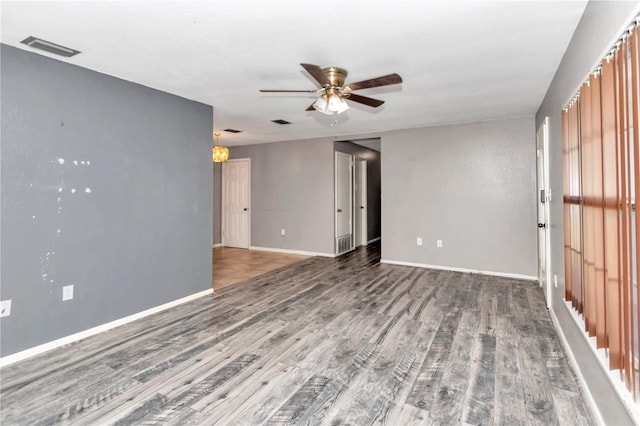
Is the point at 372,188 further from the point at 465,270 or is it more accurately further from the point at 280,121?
the point at 280,121

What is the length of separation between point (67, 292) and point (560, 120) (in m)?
4.41

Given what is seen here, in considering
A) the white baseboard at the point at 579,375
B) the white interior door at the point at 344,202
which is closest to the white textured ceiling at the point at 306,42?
the white baseboard at the point at 579,375

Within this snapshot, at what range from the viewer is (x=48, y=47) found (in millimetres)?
2416

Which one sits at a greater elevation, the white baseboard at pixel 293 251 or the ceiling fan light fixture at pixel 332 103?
the ceiling fan light fixture at pixel 332 103

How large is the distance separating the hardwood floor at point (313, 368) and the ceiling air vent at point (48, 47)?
239 centimetres

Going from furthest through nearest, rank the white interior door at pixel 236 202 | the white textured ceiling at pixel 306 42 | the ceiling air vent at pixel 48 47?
the white interior door at pixel 236 202 < the ceiling air vent at pixel 48 47 < the white textured ceiling at pixel 306 42

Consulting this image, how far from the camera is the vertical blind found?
1.29 metres

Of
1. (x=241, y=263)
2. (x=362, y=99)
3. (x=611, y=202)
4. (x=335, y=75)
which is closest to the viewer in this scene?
(x=611, y=202)

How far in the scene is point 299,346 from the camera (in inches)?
103

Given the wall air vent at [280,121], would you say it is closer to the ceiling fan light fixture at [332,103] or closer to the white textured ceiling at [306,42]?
the white textured ceiling at [306,42]

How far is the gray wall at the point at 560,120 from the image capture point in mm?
1464

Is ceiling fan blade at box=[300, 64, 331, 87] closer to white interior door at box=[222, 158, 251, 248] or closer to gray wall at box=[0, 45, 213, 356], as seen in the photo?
gray wall at box=[0, 45, 213, 356]

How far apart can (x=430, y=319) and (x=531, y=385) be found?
3.72 feet

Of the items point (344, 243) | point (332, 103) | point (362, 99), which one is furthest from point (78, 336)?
point (344, 243)
